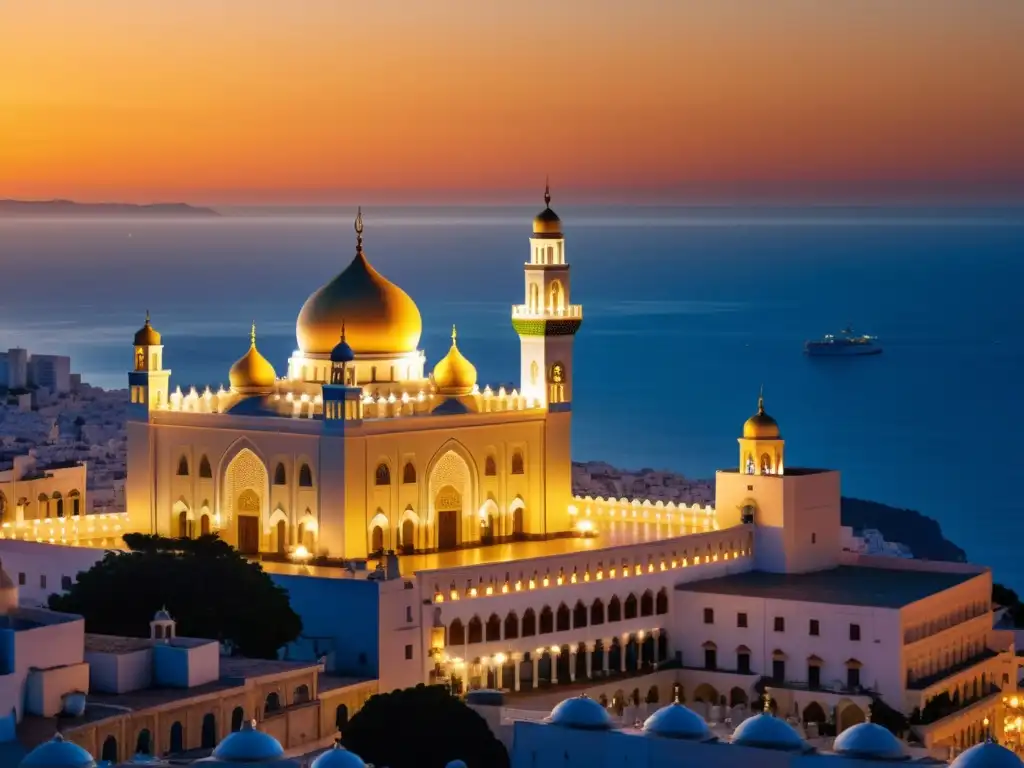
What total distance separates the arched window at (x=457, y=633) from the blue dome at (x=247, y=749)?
26.0ft

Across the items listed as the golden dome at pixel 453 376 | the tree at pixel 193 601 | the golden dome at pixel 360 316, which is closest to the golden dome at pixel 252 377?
the golden dome at pixel 360 316

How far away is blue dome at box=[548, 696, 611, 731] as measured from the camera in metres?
26.2

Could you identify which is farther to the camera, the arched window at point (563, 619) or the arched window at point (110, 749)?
the arched window at point (563, 619)

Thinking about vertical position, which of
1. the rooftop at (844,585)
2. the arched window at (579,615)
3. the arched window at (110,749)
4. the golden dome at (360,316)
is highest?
the golden dome at (360,316)

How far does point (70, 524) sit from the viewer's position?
119ft

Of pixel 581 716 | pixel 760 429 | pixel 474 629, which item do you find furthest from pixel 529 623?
pixel 581 716

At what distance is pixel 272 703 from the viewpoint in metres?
29.7

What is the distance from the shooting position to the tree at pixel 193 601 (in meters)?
31.3

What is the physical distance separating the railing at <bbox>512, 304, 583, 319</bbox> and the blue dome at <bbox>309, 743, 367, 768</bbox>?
1405 cm

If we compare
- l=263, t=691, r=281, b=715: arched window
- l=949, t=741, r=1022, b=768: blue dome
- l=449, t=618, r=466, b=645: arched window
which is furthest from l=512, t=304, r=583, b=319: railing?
l=949, t=741, r=1022, b=768: blue dome

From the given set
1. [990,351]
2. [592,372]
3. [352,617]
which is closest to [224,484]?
[352,617]

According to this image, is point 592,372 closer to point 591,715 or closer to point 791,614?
point 791,614

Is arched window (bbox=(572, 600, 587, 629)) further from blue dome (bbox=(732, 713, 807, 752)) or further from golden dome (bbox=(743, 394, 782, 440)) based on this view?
blue dome (bbox=(732, 713, 807, 752))

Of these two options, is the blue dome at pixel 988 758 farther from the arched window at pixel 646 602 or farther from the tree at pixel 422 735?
the arched window at pixel 646 602
